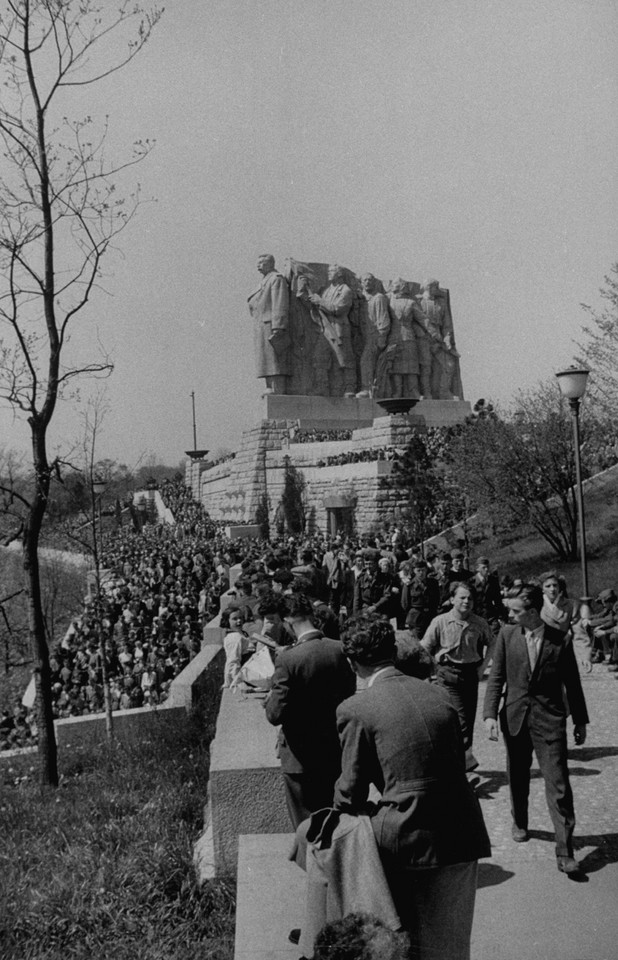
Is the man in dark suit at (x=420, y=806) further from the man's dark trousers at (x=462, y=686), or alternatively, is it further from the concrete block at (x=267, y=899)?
the man's dark trousers at (x=462, y=686)

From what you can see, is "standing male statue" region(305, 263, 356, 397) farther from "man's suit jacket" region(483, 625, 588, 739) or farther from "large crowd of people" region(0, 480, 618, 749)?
"man's suit jacket" region(483, 625, 588, 739)

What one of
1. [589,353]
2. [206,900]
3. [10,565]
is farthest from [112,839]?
[10,565]

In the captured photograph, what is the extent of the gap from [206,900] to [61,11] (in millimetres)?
8070

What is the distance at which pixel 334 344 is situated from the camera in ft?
148

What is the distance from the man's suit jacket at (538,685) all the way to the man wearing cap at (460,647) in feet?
3.77

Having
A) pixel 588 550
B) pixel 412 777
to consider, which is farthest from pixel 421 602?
pixel 588 550

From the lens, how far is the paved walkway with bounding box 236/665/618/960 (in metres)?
3.96

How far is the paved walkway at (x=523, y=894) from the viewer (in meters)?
3.96

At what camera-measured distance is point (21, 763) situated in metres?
10.3

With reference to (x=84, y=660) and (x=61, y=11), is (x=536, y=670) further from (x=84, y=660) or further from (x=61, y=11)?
(x=84, y=660)

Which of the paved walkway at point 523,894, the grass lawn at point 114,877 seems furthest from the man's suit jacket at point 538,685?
the grass lawn at point 114,877

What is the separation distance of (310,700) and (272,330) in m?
40.8

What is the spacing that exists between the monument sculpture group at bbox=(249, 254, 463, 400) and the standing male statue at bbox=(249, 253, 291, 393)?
0.05m

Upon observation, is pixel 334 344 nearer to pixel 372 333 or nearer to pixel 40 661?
pixel 372 333
